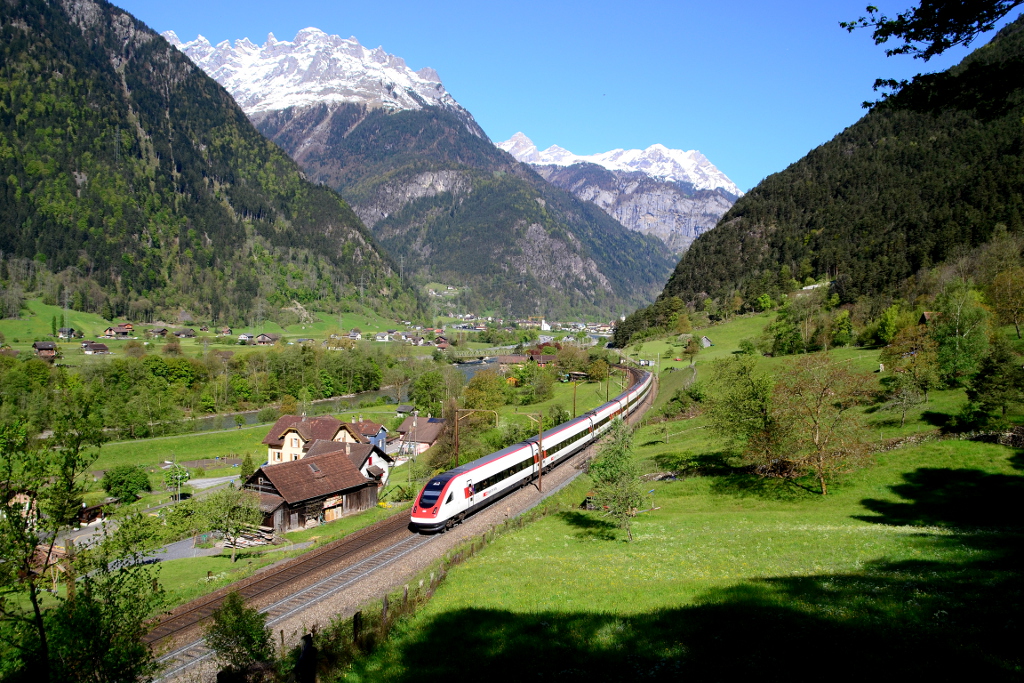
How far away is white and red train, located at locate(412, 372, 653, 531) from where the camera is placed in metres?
29.5

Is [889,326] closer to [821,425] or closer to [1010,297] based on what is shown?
[1010,297]

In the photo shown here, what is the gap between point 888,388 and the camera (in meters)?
44.5

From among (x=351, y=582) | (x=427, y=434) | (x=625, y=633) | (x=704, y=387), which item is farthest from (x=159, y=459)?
(x=625, y=633)

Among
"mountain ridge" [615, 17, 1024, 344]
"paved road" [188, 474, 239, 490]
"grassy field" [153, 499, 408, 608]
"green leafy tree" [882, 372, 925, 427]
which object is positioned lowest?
"paved road" [188, 474, 239, 490]

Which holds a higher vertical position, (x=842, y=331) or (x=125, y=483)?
(x=842, y=331)

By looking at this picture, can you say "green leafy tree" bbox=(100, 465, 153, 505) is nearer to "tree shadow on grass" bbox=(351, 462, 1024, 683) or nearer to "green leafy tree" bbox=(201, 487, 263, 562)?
"green leafy tree" bbox=(201, 487, 263, 562)

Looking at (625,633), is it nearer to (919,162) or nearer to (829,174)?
(919,162)

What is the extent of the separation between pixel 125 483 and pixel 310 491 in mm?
28778

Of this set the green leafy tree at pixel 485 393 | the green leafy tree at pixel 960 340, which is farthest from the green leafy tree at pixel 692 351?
the green leafy tree at pixel 960 340

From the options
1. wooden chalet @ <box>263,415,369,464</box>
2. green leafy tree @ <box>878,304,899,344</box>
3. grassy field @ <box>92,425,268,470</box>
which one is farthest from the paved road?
green leafy tree @ <box>878,304,899,344</box>

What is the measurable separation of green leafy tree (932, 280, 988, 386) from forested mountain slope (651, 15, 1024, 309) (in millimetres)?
29918

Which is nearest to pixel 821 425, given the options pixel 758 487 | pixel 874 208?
pixel 758 487

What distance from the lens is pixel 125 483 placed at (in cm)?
5641

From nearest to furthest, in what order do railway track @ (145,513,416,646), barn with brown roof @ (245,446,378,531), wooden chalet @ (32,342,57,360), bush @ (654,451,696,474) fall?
1. railway track @ (145,513,416,646)
2. bush @ (654,451,696,474)
3. barn with brown roof @ (245,446,378,531)
4. wooden chalet @ (32,342,57,360)
